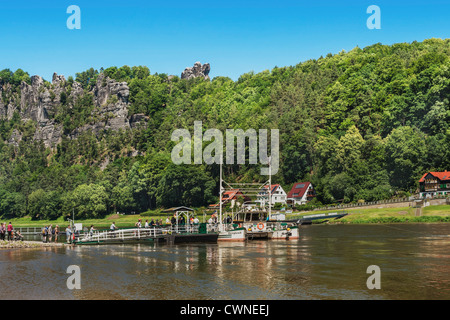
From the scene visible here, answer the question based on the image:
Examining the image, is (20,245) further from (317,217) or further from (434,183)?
(434,183)

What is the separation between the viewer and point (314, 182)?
15075cm

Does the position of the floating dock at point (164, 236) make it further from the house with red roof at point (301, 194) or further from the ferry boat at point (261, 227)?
the house with red roof at point (301, 194)

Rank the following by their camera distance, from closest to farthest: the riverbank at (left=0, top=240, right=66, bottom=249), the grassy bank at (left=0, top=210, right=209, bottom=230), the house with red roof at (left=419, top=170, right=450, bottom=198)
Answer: the riverbank at (left=0, top=240, right=66, bottom=249), the house with red roof at (left=419, top=170, right=450, bottom=198), the grassy bank at (left=0, top=210, right=209, bottom=230)

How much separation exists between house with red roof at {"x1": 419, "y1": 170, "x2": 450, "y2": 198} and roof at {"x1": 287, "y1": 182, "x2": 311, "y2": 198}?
36865mm

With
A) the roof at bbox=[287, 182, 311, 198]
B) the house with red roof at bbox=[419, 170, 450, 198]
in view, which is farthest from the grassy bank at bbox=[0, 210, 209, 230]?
the house with red roof at bbox=[419, 170, 450, 198]

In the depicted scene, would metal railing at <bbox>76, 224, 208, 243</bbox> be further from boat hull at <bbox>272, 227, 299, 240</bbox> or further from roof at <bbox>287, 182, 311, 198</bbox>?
roof at <bbox>287, 182, 311, 198</bbox>

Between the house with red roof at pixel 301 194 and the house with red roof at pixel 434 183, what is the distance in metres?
36.0

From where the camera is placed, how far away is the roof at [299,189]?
150350 millimetres

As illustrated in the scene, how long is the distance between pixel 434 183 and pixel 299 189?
42.8m

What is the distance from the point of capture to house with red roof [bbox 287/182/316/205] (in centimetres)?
14938

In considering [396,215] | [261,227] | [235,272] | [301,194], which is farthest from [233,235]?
[301,194]

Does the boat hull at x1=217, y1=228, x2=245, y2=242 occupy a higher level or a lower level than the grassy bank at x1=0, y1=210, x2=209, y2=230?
higher

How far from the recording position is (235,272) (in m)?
39.2
